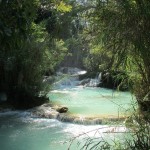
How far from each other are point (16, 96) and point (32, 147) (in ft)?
18.4

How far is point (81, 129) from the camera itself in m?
9.53

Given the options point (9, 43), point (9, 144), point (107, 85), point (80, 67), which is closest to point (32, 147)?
point (9, 144)

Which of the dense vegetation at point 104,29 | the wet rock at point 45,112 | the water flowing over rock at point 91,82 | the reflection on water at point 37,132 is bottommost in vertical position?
the reflection on water at point 37,132

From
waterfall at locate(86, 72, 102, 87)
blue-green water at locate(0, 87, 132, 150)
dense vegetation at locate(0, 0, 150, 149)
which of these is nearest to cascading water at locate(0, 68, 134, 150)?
blue-green water at locate(0, 87, 132, 150)

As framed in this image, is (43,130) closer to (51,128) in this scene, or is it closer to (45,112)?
(51,128)

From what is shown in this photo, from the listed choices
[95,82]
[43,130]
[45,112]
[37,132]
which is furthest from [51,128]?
[95,82]

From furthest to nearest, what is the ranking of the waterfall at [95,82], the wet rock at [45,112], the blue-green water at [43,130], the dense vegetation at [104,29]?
the waterfall at [95,82], the wet rock at [45,112], the blue-green water at [43,130], the dense vegetation at [104,29]

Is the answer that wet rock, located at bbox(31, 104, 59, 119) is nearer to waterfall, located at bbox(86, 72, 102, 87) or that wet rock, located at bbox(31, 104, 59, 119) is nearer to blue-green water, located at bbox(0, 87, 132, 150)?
blue-green water, located at bbox(0, 87, 132, 150)

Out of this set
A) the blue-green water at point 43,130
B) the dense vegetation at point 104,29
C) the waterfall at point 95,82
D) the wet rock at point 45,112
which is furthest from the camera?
the waterfall at point 95,82

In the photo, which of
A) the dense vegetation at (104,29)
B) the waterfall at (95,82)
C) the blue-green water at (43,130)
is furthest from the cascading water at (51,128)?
the waterfall at (95,82)

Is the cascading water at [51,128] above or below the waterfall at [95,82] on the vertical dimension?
below

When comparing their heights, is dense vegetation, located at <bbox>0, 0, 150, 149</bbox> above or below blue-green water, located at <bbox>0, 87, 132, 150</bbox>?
above

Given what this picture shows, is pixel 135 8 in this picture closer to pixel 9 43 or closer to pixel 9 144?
pixel 9 43

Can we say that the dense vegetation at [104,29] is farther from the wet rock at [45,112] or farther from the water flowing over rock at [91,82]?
the water flowing over rock at [91,82]
